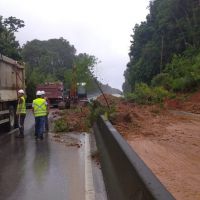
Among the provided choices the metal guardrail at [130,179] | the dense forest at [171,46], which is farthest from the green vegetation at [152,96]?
the metal guardrail at [130,179]

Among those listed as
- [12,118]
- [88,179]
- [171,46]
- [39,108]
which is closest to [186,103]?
[12,118]

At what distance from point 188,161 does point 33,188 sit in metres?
4.34

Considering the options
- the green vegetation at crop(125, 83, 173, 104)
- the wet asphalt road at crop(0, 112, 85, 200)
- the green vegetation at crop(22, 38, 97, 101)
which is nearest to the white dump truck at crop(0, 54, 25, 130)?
the wet asphalt road at crop(0, 112, 85, 200)

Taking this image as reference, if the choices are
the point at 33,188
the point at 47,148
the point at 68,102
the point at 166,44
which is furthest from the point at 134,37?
the point at 33,188

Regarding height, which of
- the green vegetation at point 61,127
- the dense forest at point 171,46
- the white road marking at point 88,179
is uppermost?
the dense forest at point 171,46

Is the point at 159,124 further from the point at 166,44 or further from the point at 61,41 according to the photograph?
the point at 61,41

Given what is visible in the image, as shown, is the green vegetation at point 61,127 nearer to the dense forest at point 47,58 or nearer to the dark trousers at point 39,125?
the dark trousers at point 39,125

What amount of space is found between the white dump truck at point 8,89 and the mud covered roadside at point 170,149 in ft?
14.7

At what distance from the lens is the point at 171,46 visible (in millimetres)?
68688

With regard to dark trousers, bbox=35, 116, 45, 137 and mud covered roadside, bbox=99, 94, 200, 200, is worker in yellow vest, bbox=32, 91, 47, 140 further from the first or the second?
mud covered roadside, bbox=99, 94, 200, 200

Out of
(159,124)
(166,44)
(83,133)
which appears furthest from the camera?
(166,44)

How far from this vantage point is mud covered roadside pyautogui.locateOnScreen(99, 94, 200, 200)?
9.93m

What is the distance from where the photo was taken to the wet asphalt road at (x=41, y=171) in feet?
32.0

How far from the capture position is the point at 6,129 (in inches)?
915
